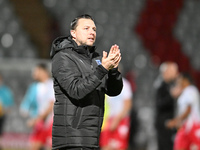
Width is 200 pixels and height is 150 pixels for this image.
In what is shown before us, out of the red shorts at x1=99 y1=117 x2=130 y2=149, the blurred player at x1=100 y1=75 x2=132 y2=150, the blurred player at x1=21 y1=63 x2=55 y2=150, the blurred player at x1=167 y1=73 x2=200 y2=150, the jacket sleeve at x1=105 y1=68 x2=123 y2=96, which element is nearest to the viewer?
the jacket sleeve at x1=105 y1=68 x2=123 y2=96

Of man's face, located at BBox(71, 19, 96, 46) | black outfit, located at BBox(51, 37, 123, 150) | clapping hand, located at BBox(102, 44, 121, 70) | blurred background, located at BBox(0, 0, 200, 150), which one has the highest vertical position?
blurred background, located at BBox(0, 0, 200, 150)

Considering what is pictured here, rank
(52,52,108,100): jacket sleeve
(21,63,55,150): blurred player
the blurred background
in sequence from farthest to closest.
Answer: the blurred background
(21,63,55,150): blurred player
(52,52,108,100): jacket sleeve

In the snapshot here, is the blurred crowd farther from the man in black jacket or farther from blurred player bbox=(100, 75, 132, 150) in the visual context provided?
the man in black jacket

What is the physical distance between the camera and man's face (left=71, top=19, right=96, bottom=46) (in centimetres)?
351

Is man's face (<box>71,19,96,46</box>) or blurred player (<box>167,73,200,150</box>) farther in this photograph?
blurred player (<box>167,73,200,150</box>)

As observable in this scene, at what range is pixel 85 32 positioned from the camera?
3521 mm

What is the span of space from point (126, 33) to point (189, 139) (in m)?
6.89

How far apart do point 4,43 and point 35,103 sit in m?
5.31

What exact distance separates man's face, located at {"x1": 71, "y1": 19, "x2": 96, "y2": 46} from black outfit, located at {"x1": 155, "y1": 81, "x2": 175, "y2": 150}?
396cm

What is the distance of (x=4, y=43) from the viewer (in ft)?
40.7

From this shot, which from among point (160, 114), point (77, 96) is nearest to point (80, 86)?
point (77, 96)

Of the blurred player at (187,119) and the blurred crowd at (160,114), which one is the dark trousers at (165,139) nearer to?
the blurred crowd at (160,114)


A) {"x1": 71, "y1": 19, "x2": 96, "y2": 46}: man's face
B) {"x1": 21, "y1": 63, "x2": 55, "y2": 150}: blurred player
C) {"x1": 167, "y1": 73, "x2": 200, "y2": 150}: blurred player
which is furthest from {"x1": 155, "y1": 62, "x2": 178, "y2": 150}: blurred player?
{"x1": 71, "y1": 19, "x2": 96, "y2": 46}: man's face

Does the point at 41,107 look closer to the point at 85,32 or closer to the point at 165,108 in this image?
the point at 165,108
